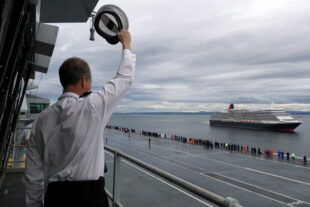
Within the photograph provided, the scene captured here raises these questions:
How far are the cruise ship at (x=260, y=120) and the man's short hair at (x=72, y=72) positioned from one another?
289 ft

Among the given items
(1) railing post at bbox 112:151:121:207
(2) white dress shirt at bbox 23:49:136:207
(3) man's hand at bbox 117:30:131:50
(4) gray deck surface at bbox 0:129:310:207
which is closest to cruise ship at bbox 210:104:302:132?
(4) gray deck surface at bbox 0:129:310:207

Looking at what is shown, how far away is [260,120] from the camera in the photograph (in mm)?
84875

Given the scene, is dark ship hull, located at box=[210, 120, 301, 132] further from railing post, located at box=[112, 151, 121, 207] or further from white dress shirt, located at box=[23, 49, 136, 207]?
white dress shirt, located at box=[23, 49, 136, 207]

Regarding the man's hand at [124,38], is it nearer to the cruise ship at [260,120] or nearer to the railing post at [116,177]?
the railing post at [116,177]

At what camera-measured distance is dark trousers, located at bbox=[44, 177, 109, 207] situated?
1.45 meters

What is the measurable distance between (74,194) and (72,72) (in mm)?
772

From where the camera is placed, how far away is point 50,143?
4.70 ft

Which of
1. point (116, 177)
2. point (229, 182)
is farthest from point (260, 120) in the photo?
point (116, 177)

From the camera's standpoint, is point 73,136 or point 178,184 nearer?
point 73,136

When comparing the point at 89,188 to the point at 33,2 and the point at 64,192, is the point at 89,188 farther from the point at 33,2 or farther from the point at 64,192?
the point at 33,2

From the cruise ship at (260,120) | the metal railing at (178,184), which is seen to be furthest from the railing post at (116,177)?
the cruise ship at (260,120)

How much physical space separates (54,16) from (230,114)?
97432mm

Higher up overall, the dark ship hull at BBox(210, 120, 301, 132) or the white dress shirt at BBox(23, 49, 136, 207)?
the white dress shirt at BBox(23, 49, 136, 207)

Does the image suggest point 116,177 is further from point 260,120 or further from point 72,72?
point 260,120
